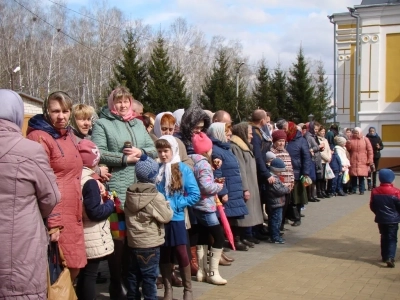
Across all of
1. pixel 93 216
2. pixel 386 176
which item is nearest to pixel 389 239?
pixel 386 176

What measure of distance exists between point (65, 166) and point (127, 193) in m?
0.94

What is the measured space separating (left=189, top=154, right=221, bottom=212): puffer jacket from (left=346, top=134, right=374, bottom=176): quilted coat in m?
9.71

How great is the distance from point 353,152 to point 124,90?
1072 cm

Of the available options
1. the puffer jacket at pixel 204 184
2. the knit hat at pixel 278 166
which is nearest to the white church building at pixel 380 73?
the knit hat at pixel 278 166

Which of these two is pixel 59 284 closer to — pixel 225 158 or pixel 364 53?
pixel 225 158

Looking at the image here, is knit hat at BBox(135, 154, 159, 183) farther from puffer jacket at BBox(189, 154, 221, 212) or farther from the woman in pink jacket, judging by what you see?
puffer jacket at BBox(189, 154, 221, 212)

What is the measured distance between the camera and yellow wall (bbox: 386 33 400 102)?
26.4 m

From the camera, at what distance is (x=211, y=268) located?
A: 21.3ft

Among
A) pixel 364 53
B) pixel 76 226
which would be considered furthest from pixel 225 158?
pixel 364 53

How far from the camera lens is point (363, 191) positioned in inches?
619

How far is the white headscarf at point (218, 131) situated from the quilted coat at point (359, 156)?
347 inches

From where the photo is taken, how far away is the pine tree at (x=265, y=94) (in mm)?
37969

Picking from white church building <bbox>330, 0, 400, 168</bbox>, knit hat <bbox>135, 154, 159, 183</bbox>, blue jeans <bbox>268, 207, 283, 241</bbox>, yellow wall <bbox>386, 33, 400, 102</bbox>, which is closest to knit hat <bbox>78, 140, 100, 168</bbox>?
knit hat <bbox>135, 154, 159, 183</bbox>

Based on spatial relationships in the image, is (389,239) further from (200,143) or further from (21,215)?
(21,215)
